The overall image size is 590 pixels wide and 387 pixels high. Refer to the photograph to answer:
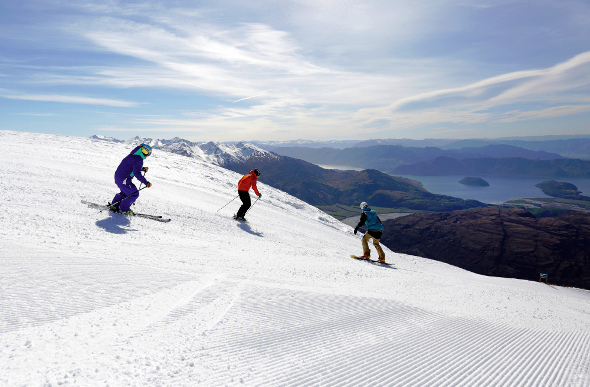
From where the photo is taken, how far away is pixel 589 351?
5.69 meters

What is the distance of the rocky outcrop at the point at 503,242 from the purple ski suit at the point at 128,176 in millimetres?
145927

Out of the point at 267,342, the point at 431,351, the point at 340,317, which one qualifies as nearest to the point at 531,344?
the point at 431,351

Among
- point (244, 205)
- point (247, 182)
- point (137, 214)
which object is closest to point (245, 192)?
point (247, 182)

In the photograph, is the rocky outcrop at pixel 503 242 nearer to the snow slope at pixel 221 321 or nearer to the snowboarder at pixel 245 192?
the snowboarder at pixel 245 192

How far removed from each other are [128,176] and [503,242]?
572 feet

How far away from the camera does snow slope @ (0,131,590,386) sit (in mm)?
2955

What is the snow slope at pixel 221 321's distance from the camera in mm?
2955

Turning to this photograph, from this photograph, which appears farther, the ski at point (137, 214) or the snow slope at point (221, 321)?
the ski at point (137, 214)

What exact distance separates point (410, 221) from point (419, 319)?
18633 cm

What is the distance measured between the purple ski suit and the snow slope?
51.0 inches

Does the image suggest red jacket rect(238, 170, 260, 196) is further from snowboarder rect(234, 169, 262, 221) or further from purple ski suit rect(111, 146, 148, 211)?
purple ski suit rect(111, 146, 148, 211)

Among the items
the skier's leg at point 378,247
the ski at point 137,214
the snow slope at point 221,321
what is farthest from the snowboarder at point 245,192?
the skier's leg at point 378,247

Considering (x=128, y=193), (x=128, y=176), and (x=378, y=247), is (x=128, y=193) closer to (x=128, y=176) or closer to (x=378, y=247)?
(x=128, y=176)

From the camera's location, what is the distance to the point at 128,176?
10.0 m
